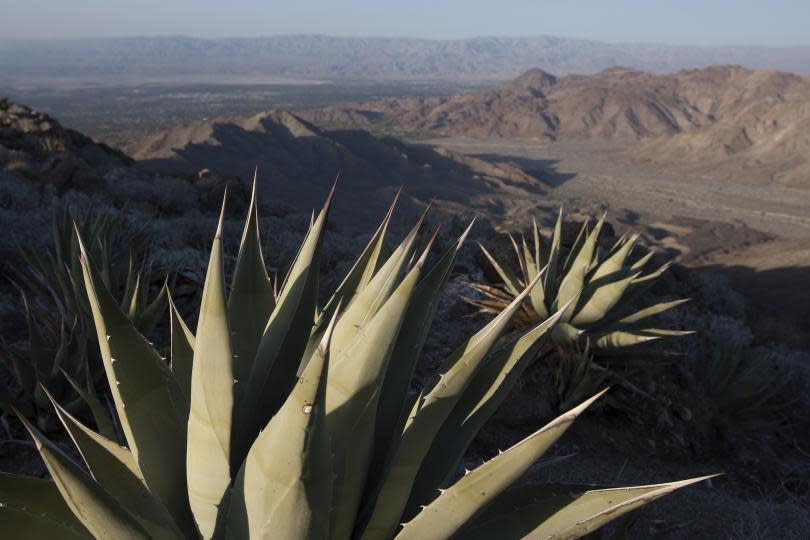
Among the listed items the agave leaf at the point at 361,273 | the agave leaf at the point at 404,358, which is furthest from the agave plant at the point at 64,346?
the agave leaf at the point at 404,358

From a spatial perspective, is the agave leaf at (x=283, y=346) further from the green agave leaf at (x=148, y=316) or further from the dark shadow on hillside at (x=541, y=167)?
the dark shadow on hillside at (x=541, y=167)

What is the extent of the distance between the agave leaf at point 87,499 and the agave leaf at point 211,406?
0.54 feet

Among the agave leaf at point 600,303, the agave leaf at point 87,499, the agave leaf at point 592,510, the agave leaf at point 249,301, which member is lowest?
the agave leaf at point 600,303

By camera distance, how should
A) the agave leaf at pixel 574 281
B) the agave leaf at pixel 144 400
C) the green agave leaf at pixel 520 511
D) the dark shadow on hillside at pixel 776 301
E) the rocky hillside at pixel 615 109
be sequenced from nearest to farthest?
1. the agave leaf at pixel 144 400
2. the green agave leaf at pixel 520 511
3. the agave leaf at pixel 574 281
4. the dark shadow on hillside at pixel 776 301
5. the rocky hillside at pixel 615 109

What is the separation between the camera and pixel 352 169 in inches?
2210

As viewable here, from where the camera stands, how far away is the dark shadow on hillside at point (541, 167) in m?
63.8

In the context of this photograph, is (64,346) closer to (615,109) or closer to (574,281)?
(574,281)

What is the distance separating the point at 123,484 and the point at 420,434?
0.77 m

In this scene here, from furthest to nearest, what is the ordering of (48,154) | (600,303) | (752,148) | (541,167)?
(541,167), (752,148), (48,154), (600,303)

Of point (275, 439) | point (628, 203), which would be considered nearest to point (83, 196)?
point (275, 439)

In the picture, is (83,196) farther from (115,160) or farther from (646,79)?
(646,79)

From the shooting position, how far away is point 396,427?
6.15 ft

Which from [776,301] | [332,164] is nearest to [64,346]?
[776,301]

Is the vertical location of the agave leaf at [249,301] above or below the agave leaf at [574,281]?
above
